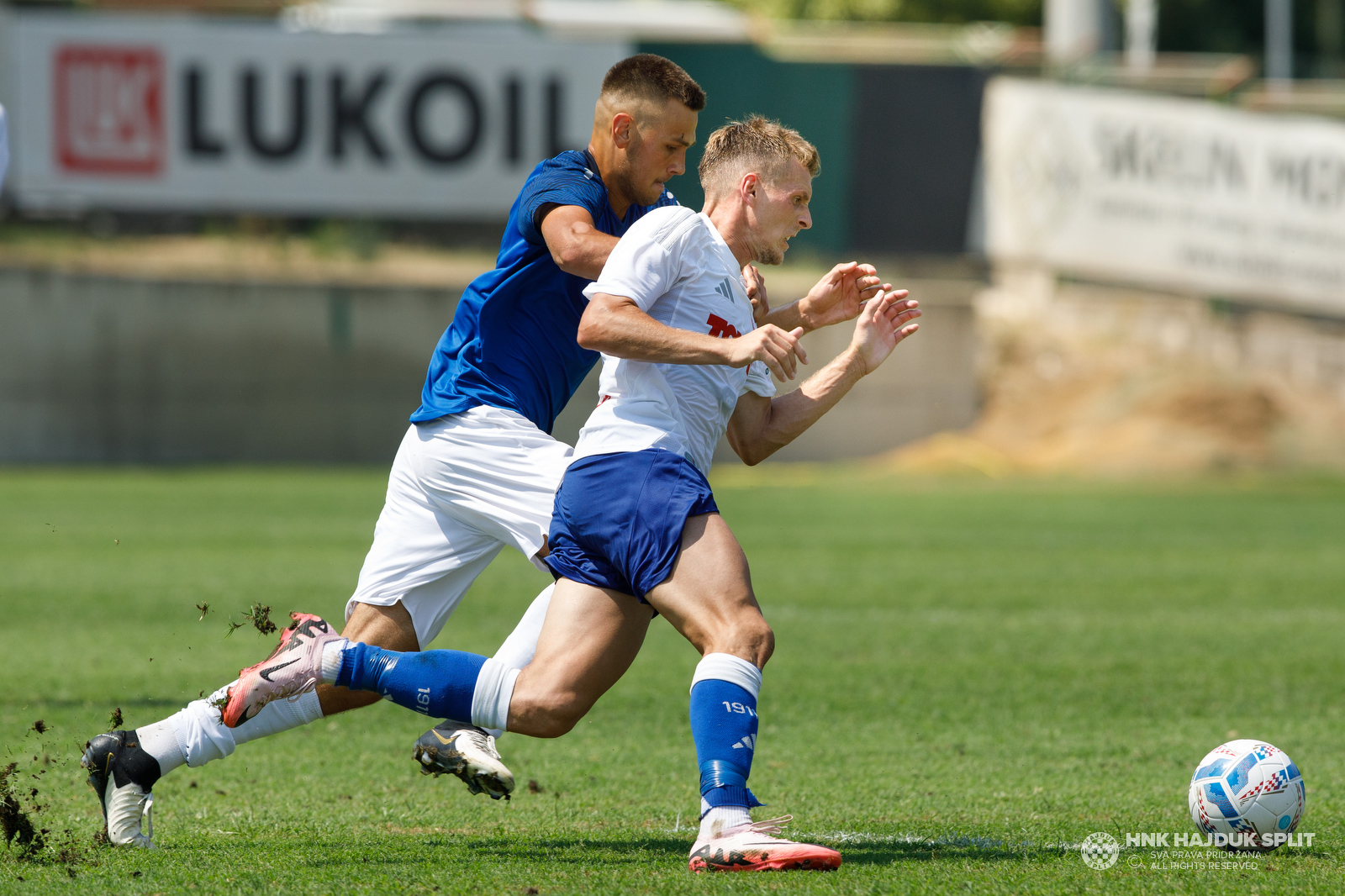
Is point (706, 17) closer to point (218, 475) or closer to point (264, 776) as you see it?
point (218, 475)

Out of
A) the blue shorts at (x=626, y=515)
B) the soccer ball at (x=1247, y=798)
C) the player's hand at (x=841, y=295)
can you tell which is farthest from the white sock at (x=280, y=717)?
the soccer ball at (x=1247, y=798)

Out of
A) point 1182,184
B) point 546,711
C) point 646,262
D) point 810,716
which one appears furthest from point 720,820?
point 1182,184

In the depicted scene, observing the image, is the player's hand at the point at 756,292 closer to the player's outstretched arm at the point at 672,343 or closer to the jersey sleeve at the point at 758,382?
the jersey sleeve at the point at 758,382

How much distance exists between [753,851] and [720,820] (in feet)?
0.36

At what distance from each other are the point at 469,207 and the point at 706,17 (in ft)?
19.8

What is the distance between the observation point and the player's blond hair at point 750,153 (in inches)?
166

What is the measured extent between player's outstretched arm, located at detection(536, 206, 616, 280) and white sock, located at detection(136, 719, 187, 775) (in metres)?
1.74

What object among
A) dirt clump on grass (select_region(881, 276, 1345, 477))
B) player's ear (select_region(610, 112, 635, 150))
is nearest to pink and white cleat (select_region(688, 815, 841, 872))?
player's ear (select_region(610, 112, 635, 150))

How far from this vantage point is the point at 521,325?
4633 mm

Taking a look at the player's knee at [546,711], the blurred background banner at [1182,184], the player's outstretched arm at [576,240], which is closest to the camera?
the player's knee at [546,711]

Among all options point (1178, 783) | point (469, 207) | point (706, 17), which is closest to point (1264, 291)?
point (706, 17)

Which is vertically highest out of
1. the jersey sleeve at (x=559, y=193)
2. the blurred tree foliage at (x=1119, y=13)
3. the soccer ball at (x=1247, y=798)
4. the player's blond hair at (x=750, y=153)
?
the blurred tree foliage at (x=1119, y=13)

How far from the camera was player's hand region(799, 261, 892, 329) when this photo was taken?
446 centimetres

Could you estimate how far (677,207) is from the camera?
4.21 meters
